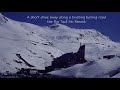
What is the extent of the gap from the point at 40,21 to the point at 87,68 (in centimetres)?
102

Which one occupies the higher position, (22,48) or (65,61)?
(22,48)

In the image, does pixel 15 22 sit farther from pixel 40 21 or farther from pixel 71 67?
pixel 71 67

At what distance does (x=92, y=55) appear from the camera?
15.3 feet

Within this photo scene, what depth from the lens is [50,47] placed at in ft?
15.5

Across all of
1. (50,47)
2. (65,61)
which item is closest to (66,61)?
(65,61)

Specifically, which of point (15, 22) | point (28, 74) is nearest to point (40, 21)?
point (15, 22)

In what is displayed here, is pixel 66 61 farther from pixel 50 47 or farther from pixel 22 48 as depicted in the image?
pixel 22 48

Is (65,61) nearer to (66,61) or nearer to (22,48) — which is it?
(66,61)

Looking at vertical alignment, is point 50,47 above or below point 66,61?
above

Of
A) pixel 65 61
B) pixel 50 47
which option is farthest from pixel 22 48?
pixel 65 61

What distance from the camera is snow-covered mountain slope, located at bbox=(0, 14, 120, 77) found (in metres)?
4.64

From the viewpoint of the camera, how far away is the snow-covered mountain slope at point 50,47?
15.2 feet

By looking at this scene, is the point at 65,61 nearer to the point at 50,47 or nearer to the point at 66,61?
the point at 66,61
